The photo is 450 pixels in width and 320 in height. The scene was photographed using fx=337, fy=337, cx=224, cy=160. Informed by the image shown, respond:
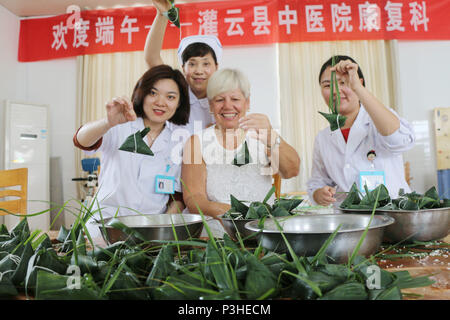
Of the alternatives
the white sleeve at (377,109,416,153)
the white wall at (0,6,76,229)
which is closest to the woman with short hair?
the white sleeve at (377,109,416,153)

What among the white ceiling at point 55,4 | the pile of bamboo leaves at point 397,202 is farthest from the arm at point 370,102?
the white ceiling at point 55,4

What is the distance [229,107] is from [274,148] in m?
0.28

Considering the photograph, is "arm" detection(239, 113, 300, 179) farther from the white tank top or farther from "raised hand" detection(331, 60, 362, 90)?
"raised hand" detection(331, 60, 362, 90)

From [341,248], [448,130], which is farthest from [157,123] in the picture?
[448,130]

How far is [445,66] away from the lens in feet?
15.5

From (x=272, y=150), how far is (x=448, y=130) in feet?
13.8

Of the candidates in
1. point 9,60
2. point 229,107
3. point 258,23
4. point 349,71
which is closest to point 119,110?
point 229,107

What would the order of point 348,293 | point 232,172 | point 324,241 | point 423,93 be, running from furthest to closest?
point 423,93 < point 232,172 < point 324,241 < point 348,293

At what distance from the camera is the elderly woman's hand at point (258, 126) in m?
1.38

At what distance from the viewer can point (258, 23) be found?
4.70 m

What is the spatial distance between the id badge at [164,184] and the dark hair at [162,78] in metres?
0.33

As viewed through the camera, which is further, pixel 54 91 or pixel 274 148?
pixel 54 91

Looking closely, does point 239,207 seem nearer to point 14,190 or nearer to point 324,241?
point 324,241

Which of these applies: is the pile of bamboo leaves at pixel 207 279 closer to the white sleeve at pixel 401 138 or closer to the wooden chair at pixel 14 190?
the white sleeve at pixel 401 138
